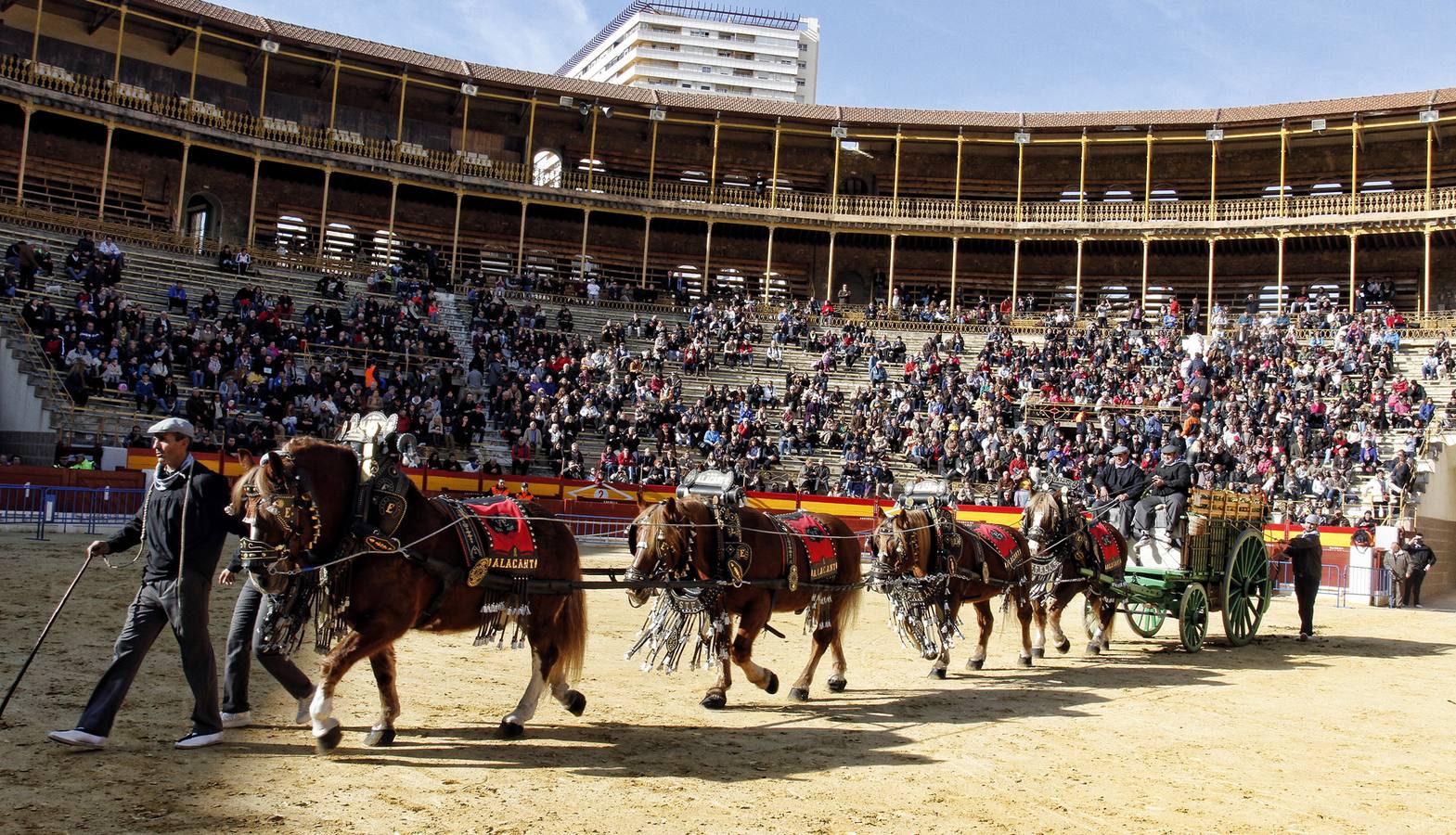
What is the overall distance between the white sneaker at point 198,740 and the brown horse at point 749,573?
298cm

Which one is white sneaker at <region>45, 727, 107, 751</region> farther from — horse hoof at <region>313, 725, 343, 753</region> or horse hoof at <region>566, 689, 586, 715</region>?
horse hoof at <region>566, 689, 586, 715</region>

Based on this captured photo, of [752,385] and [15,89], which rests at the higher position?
[15,89]

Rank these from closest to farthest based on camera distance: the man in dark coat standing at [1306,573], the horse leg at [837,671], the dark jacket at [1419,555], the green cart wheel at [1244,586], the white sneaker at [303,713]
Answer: the white sneaker at [303,713], the horse leg at [837,671], the green cart wheel at [1244,586], the man in dark coat standing at [1306,573], the dark jacket at [1419,555]

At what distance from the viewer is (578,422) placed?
2956cm

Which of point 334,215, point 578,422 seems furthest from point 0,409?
point 334,215

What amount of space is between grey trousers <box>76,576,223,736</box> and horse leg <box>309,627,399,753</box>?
2.15ft

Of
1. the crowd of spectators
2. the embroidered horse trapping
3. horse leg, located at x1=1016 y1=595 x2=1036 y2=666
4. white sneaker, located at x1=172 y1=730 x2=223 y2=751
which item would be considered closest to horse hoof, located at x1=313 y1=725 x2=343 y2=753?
white sneaker, located at x1=172 y1=730 x2=223 y2=751

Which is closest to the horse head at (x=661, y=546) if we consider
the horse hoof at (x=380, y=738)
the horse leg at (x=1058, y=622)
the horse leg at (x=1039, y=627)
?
the horse hoof at (x=380, y=738)

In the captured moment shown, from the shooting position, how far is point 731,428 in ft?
98.1

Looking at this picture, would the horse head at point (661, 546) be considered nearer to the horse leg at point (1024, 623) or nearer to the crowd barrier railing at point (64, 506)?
the horse leg at point (1024, 623)

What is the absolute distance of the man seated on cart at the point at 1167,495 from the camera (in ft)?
44.2

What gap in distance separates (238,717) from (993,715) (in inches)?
228

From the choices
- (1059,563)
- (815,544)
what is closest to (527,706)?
(815,544)

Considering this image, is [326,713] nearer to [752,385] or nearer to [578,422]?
[578,422]
